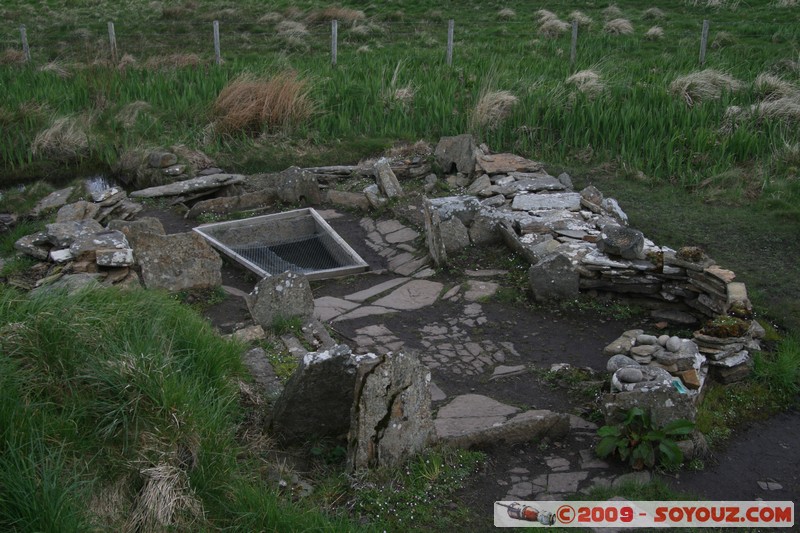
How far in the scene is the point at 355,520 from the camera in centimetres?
418

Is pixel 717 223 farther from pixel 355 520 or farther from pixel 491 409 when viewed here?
pixel 355 520

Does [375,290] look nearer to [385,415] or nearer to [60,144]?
[385,415]

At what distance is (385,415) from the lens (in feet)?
15.2

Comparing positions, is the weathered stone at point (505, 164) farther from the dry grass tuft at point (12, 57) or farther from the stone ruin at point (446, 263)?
the dry grass tuft at point (12, 57)

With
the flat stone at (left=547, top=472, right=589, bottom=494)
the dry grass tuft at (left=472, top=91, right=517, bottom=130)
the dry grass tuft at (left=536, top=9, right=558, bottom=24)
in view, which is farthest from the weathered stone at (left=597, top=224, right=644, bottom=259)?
the dry grass tuft at (left=536, top=9, right=558, bottom=24)

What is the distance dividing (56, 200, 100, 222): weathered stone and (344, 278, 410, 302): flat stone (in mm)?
3635

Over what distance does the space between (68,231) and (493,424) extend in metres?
4.93

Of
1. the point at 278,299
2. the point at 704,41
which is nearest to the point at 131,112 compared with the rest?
the point at 278,299

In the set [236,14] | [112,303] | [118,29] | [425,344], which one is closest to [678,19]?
[236,14]

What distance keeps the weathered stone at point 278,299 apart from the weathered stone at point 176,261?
932 mm

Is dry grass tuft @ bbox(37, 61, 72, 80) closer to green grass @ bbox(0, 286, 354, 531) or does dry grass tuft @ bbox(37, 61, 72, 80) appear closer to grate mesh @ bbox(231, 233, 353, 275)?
grate mesh @ bbox(231, 233, 353, 275)

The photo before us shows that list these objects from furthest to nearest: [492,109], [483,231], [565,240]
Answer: [492,109] < [483,231] < [565,240]

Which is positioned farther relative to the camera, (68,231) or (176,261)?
(68,231)

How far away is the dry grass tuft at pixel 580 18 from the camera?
19.9m
